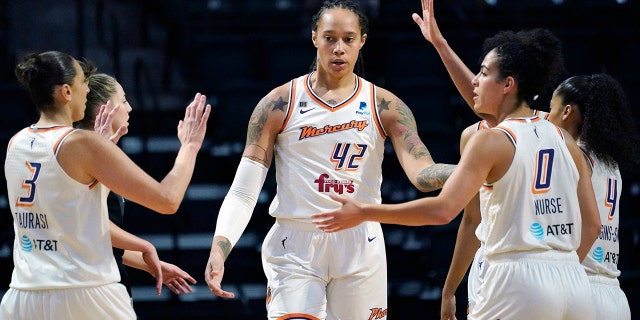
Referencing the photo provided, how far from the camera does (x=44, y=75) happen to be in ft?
13.1

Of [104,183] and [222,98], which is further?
[222,98]

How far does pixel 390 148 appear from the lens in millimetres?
8305

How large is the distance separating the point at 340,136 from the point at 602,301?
1517 mm

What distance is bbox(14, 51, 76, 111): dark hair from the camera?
4000mm

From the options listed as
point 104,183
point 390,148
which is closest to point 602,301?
point 104,183

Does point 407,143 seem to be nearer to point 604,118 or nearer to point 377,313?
point 377,313

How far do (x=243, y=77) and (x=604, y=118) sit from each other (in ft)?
15.1

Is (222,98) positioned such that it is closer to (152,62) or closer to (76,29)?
(152,62)

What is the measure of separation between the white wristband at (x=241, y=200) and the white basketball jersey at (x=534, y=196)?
4.44 feet

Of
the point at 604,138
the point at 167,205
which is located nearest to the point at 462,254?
the point at 604,138

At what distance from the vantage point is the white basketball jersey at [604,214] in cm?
464

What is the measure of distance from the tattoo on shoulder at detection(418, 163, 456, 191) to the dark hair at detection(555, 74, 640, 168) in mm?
719

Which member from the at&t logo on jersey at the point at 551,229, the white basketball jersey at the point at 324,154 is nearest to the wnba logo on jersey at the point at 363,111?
the white basketball jersey at the point at 324,154

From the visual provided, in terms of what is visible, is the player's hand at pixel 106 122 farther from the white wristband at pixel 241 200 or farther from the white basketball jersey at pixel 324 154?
the white basketball jersey at pixel 324 154
